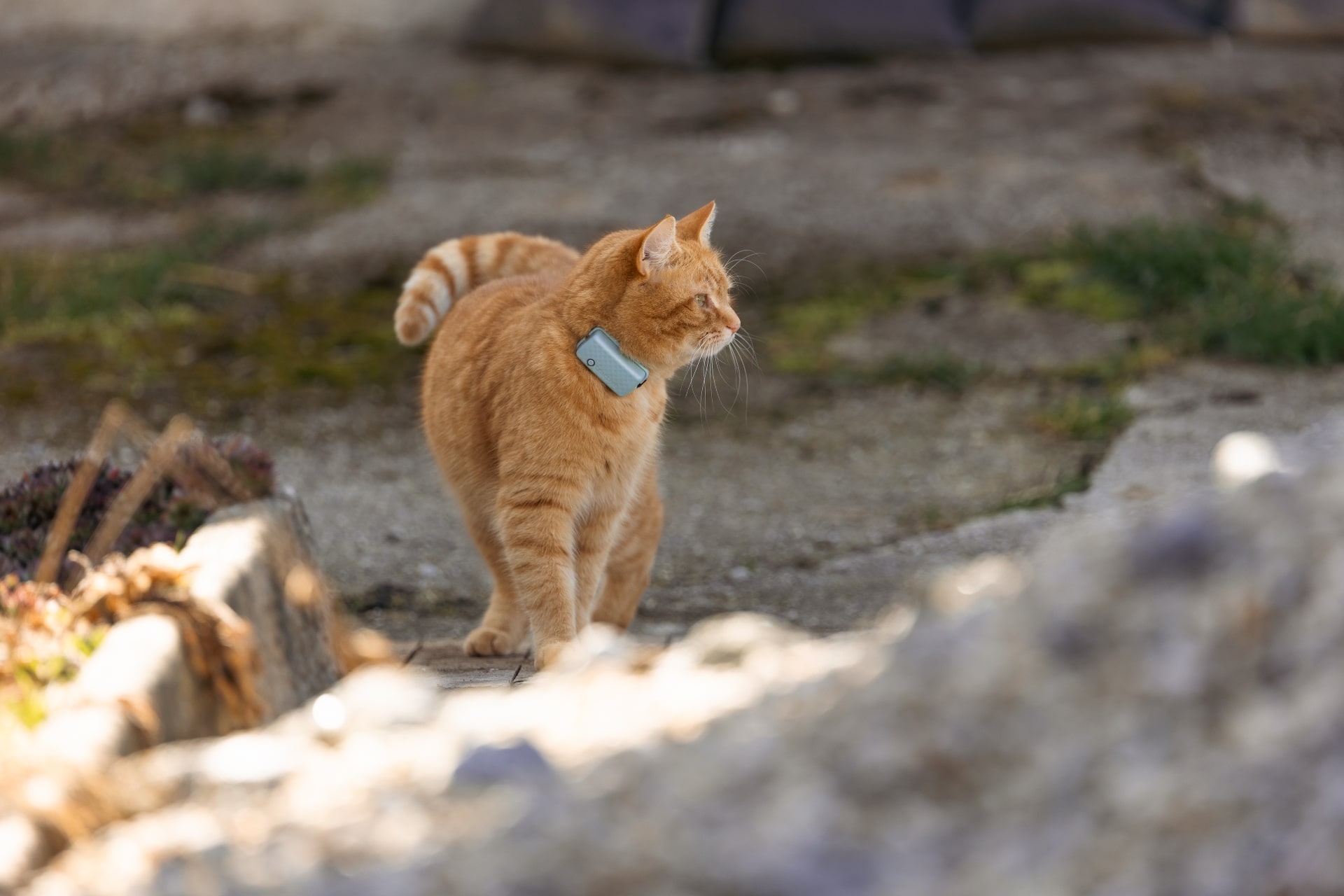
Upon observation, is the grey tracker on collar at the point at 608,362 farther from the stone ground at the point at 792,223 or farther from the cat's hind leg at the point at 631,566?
the stone ground at the point at 792,223

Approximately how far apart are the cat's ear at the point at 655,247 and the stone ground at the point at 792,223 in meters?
0.93

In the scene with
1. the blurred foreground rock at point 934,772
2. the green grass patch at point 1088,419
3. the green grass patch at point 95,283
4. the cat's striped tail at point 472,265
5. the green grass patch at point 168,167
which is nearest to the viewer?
the blurred foreground rock at point 934,772

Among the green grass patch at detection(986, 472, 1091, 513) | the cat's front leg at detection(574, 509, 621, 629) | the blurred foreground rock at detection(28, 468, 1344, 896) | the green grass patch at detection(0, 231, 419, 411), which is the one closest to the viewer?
the blurred foreground rock at detection(28, 468, 1344, 896)

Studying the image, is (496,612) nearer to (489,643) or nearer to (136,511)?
(489,643)

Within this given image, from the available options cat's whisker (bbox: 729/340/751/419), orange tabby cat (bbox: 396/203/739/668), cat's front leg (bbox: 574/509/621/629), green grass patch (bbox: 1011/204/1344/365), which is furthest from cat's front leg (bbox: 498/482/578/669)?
green grass patch (bbox: 1011/204/1344/365)

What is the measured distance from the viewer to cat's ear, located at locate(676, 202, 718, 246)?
325 cm

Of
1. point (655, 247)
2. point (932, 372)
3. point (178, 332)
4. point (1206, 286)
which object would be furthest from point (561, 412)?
point (1206, 286)

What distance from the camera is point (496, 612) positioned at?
3363 millimetres

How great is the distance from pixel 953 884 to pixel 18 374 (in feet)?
16.2

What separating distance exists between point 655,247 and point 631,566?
84 centimetres

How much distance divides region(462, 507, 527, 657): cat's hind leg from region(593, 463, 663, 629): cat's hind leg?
20cm


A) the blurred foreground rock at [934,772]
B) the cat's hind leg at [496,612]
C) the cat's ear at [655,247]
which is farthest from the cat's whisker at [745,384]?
the blurred foreground rock at [934,772]

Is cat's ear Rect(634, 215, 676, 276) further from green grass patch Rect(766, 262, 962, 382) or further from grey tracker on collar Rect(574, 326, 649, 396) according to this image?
green grass patch Rect(766, 262, 962, 382)

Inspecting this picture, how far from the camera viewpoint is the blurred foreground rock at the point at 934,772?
58.5 inches
